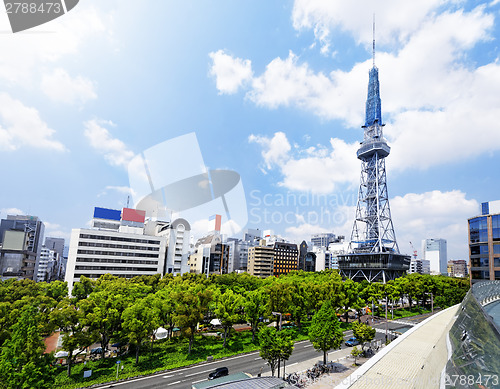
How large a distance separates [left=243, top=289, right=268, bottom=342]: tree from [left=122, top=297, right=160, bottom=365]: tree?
11656 mm

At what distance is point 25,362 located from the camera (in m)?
17.8

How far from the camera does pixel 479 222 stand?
5834 cm

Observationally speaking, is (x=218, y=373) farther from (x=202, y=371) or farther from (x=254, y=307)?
(x=254, y=307)

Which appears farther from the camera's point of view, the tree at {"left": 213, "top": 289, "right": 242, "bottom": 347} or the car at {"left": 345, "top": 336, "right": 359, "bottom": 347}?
the car at {"left": 345, "top": 336, "right": 359, "bottom": 347}

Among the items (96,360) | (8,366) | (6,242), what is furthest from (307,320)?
(6,242)

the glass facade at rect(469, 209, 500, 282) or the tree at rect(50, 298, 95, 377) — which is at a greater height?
the glass facade at rect(469, 209, 500, 282)

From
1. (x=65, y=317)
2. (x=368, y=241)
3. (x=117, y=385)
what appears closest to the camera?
(x=117, y=385)

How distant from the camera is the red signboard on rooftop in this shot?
82.4 metres

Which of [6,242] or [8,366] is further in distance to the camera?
[6,242]

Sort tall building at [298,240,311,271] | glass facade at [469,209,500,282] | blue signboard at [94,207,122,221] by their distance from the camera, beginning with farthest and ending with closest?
1. tall building at [298,240,311,271]
2. blue signboard at [94,207,122,221]
3. glass facade at [469,209,500,282]

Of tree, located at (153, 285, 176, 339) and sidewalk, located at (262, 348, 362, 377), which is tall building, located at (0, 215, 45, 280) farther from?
sidewalk, located at (262, 348, 362, 377)

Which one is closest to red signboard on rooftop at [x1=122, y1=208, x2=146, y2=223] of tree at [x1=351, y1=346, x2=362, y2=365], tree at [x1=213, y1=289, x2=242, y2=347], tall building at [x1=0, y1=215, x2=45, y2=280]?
tall building at [x1=0, y1=215, x2=45, y2=280]

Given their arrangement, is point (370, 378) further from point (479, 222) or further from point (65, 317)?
point (479, 222)

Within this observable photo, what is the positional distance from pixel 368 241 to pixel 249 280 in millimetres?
56715
